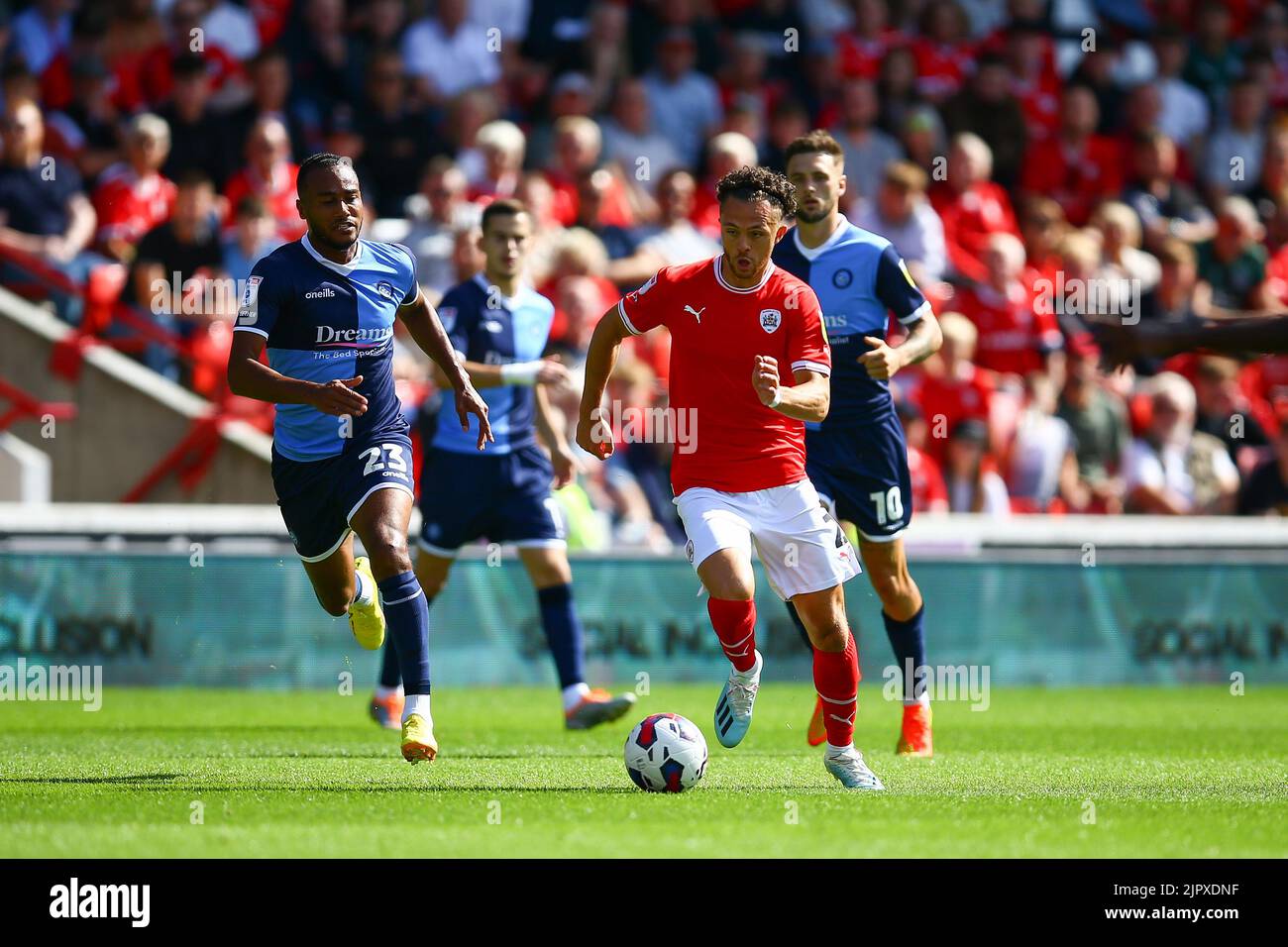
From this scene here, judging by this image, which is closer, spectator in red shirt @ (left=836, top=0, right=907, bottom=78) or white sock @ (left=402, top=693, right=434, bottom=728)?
white sock @ (left=402, top=693, right=434, bottom=728)

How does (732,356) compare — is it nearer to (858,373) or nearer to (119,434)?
(858,373)

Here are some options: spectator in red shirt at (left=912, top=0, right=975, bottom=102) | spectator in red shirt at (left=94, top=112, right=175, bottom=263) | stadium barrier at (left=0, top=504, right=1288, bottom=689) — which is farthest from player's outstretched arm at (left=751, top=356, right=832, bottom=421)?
spectator in red shirt at (left=912, top=0, right=975, bottom=102)

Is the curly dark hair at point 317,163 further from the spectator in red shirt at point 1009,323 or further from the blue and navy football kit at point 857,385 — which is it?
the spectator in red shirt at point 1009,323

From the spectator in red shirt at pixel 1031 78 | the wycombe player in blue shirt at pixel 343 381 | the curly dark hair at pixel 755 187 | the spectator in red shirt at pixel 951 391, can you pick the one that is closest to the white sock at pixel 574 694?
the wycombe player in blue shirt at pixel 343 381

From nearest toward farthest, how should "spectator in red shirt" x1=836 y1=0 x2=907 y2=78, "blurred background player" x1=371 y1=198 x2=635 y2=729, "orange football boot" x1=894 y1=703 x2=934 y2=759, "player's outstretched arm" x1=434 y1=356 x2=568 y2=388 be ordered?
"orange football boot" x1=894 y1=703 x2=934 y2=759 < "player's outstretched arm" x1=434 y1=356 x2=568 y2=388 < "blurred background player" x1=371 y1=198 x2=635 y2=729 < "spectator in red shirt" x1=836 y1=0 x2=907 y2=78

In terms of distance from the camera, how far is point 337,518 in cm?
873

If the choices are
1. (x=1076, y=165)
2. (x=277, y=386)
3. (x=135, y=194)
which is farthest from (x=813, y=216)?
(x=1076, y=165)

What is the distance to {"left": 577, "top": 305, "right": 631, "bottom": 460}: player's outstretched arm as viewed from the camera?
830cm

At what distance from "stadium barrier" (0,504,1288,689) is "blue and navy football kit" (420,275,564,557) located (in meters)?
2.57

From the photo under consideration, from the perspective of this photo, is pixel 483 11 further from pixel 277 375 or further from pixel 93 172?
pixel 277 375

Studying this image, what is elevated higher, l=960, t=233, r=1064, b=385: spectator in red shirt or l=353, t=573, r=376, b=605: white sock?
l=960, t=233, r=1064, b=385: spectator in red shirt

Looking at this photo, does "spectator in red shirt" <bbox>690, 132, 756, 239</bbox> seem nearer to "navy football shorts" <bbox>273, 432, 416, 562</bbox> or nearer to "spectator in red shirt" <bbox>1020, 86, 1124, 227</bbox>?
"spectator in red shirt" <bbox>1020, 86, 1124, 227</bbox>

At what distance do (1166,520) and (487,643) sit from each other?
5345 mm

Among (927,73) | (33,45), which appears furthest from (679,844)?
(927,73)
